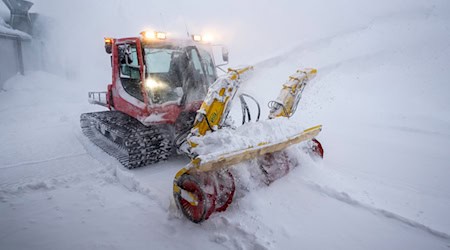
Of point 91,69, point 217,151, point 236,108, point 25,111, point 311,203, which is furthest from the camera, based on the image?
point 91,69

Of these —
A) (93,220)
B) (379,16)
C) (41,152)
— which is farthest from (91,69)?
(93,220)

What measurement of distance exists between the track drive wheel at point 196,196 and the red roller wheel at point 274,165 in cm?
98

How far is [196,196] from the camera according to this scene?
2893 mm

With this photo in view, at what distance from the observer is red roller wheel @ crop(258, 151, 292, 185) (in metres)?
3.75

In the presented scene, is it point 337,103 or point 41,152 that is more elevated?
point 337,103

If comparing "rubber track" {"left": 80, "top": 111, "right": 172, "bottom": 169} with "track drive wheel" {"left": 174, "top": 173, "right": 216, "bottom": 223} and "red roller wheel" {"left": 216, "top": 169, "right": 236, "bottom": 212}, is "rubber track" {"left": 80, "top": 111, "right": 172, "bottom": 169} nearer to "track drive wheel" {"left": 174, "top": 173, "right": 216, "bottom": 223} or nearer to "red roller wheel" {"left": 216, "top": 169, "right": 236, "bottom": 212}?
"track drive wheel" {"left": 174, "top": 173, "right": 216, "bottom": 223}

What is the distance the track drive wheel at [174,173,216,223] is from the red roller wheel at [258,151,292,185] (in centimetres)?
98

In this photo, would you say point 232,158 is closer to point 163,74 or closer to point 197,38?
point 163,74

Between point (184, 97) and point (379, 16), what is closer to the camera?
point (184, 97)

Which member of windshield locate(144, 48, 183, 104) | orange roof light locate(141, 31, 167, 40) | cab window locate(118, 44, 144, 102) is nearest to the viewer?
orange roof light locate(141, 31, 167, 40)

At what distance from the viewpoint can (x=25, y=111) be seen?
975cm

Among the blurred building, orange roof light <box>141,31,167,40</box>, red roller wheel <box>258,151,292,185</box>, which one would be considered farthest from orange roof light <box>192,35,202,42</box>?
A: the blurred building

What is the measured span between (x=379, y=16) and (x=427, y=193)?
45.0 feet

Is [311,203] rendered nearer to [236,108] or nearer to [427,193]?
[427,193]
